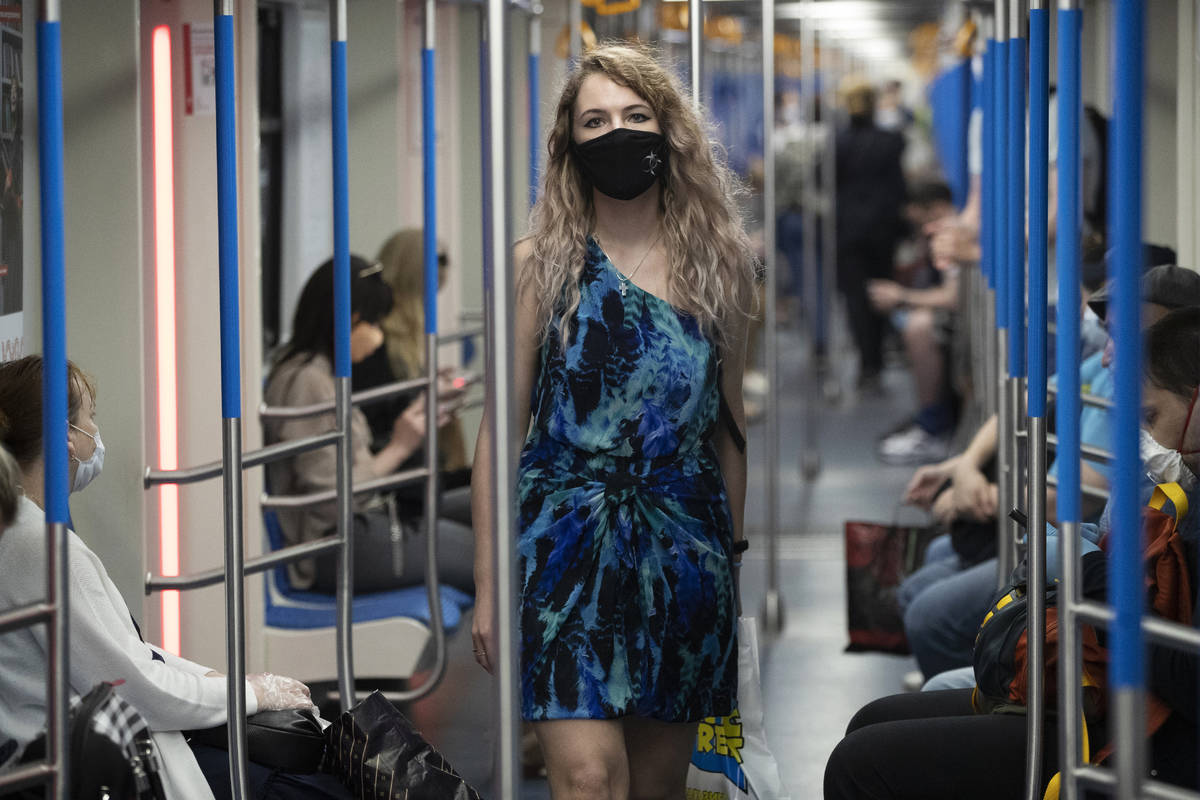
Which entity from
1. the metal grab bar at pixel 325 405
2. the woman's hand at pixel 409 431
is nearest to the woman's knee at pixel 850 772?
the metal grab bar at pixel 325 405

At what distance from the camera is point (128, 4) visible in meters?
3.67

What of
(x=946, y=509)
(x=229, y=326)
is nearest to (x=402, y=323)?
(x=946, y=509)

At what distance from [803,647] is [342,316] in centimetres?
245

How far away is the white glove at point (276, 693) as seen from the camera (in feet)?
9.89

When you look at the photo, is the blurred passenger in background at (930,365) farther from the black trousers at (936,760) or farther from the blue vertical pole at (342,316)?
the black trousers at (936,760)

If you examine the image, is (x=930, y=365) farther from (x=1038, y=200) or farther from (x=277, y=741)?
(x=277, y=741)

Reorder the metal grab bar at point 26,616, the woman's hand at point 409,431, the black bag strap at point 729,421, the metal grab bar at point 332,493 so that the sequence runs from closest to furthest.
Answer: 1. the metal grab bar at point 26,616
2. the black bag strap at point 729,421
3. the metal grab bar at point 332,493
4. the woman's hand at point 409,431

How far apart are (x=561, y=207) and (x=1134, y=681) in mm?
1239

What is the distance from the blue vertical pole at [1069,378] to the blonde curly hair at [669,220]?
651mm

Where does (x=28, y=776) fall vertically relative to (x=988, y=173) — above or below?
below

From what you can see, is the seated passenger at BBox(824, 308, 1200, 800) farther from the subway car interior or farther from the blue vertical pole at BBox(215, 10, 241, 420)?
the blue vertical pole at BBox(215, 10, 241, 420)

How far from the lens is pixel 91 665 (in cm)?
265

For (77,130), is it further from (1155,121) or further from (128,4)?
(1155,121)

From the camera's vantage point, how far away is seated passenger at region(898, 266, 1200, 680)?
4262 millimetres
